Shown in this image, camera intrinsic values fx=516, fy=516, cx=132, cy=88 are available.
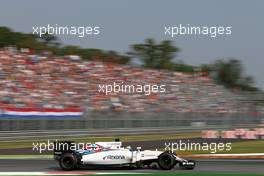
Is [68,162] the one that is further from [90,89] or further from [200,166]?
[90,89]

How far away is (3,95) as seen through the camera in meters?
17.5

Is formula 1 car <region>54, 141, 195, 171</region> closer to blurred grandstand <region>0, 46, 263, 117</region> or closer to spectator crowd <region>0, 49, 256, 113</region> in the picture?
blurred grandstand <region>0, 46, 263, 117</region>

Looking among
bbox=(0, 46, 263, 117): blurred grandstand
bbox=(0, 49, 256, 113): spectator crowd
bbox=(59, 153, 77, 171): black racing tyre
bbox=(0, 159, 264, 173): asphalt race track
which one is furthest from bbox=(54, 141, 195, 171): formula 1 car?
bbox=(0, 49, 256, 113): spectator crowd

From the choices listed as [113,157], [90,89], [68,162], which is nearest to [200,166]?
[113,157]

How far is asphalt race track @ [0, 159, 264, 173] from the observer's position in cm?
1020

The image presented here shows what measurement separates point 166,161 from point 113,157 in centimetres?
103

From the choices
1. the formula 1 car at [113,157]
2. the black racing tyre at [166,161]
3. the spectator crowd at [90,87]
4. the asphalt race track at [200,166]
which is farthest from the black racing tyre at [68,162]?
the spectator crowd at [90,87]

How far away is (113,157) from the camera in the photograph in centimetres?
1005

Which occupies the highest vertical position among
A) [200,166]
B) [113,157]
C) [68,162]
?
[113,157]

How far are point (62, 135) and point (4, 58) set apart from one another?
4.93m

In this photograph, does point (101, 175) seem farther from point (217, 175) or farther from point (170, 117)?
point (170, 117)

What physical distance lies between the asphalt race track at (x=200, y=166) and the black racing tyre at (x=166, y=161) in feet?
0.64

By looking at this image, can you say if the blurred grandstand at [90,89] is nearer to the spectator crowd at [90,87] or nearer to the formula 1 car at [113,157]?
the spectator crowd at [90,87]

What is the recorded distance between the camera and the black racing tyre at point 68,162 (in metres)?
10.2
